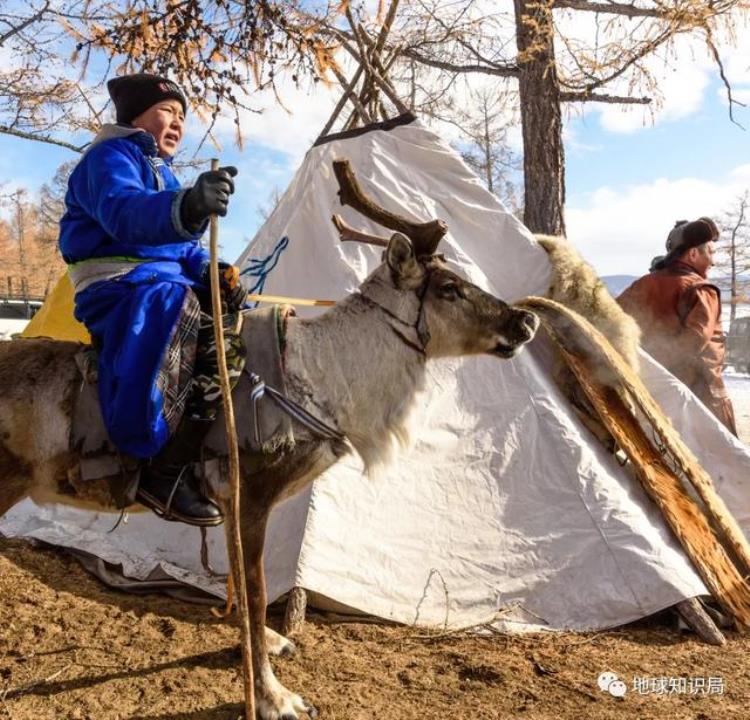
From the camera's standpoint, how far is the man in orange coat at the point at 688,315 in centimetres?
576

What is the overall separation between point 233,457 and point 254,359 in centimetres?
65

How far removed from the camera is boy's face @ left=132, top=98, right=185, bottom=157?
309 centimetres

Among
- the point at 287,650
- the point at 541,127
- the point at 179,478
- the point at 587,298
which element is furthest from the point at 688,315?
the point at 179,478

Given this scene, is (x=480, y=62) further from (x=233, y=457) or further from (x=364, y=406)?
(x=233, y=457)

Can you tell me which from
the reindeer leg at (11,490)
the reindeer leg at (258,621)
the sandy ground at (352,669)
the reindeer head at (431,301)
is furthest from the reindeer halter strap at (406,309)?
the reindeer leg at (11,490)

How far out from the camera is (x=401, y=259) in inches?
123

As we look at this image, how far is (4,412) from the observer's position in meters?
2.87

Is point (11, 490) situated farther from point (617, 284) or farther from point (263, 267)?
point (617, 284)

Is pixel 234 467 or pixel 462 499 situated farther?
pixel 462 499

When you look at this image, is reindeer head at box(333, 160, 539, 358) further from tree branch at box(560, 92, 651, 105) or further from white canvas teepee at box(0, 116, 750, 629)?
tree branch at box(560, 92, 651, 105)

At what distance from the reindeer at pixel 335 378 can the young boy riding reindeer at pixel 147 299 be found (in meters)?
0.21

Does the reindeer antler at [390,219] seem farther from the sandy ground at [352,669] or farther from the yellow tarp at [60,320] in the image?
the yellow tarp at [60,320]

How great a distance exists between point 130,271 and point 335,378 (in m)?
1.06

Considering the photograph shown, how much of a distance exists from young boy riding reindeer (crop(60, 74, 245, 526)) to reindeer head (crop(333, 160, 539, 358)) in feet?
2.44
